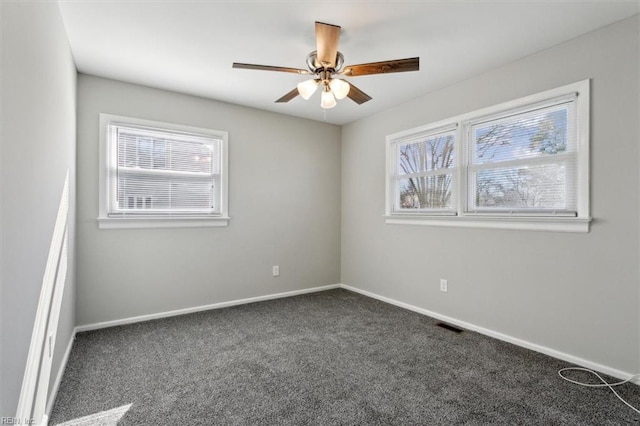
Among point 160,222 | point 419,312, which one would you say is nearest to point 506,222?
point 419,312

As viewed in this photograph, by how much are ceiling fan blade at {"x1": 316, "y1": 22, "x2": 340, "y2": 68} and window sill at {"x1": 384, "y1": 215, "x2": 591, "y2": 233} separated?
196cm

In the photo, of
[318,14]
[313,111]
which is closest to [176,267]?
[313,111]

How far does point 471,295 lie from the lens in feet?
10.3

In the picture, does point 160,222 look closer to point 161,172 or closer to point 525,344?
point 161,172

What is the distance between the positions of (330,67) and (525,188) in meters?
1.93

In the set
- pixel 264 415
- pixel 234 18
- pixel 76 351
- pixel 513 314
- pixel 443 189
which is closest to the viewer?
pixel 264 415

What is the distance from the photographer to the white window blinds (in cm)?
324

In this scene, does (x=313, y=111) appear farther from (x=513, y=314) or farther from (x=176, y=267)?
(x=513, y=314)

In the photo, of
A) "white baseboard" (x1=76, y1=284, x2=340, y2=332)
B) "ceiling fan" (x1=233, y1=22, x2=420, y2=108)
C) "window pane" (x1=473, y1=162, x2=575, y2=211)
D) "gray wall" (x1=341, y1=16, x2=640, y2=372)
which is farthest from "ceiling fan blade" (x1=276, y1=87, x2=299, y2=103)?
"white baseboard" (x1=76, y1=284, x2=340, y2=332)

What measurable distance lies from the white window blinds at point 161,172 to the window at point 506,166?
7.46ft

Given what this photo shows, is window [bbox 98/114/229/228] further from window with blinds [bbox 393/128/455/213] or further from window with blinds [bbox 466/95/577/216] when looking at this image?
window with blinds [bbox 466/95/577/216]

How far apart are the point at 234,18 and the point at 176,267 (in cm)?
254

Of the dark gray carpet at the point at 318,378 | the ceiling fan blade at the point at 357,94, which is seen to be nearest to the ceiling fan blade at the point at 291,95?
the ceiling fan blade at the point at 357,94

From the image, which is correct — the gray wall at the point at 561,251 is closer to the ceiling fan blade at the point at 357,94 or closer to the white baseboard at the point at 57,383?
the ceiling fan blade at the point at 357,94
